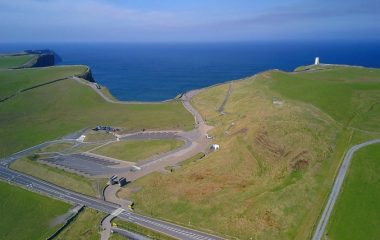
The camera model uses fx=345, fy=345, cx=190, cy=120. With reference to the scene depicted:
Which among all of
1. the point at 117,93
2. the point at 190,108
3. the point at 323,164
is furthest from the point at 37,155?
the point at 117,93

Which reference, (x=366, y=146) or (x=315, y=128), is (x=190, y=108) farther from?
(x=366, y=146)

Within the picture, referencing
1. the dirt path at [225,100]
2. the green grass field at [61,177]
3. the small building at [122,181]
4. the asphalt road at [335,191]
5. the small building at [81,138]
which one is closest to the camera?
the asphalt road at [335,191]

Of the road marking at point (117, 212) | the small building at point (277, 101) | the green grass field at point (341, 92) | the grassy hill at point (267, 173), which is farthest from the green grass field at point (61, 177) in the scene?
the green grass field at point (341, 92)

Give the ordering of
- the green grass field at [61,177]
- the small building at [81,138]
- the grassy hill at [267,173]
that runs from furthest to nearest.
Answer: the small building at [81,138] → the green grass field at [61,177] → the grassy hill at [267,173]

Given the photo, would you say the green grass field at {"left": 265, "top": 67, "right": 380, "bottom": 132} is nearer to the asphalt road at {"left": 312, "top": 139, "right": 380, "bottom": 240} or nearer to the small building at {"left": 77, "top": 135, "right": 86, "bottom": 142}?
the asphalt road at {"left": 312, "top": 139, "right": 380, "bottom": 240}

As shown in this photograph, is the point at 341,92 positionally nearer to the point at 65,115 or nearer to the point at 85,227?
the point at 85,227

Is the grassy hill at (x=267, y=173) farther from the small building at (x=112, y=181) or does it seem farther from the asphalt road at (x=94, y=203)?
the small building at (x=112, y=181)
